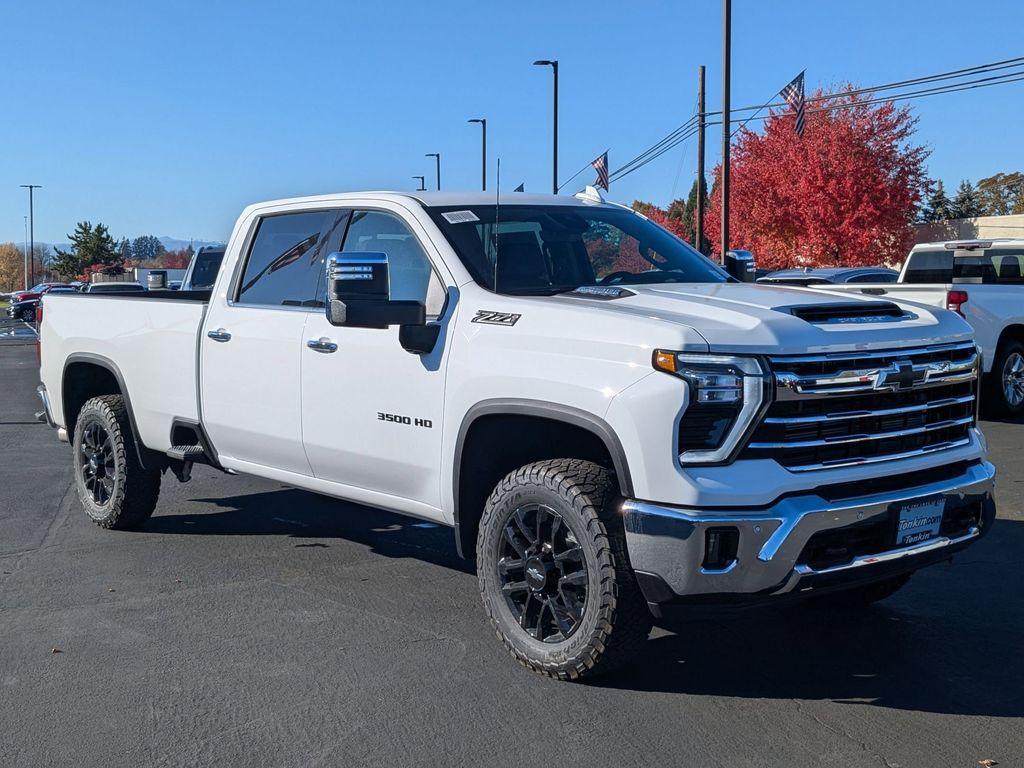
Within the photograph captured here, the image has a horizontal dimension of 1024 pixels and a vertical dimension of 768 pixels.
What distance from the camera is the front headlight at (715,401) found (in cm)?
395

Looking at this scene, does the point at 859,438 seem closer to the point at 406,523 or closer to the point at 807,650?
the point at 807,650

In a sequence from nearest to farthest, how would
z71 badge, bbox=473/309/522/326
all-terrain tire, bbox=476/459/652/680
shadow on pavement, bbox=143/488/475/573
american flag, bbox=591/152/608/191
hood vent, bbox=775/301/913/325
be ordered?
all-terrain tire, bbox=476/459/652/680 < hood vent, bbox=775/301/913/325 < z71 badge, bbox=473/309/522/326 < shadow on pavement, bbox=143/488/475/573 < american flag, bbox=591/152/608/191

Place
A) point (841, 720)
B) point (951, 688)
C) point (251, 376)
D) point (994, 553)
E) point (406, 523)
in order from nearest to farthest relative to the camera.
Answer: point (841, 720)
point (951, 688)
point (251, 376)
point (994, 553)
point (406, 523)

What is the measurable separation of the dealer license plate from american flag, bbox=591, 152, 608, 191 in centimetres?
2418

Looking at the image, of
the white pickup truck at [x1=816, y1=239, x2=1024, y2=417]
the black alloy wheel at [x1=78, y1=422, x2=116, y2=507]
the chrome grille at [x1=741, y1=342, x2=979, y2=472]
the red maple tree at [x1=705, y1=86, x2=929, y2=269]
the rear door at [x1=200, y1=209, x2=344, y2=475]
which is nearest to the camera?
the chrome grille at [x1=741, y1=342, x2=979, y2=472]

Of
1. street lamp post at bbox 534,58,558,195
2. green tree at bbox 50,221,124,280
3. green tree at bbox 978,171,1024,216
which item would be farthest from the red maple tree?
green tree at bbox 50,221,124,280

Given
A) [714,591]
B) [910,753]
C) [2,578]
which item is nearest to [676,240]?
[714,591]

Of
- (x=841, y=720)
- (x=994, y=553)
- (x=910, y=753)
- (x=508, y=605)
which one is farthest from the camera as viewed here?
(x=994, y=553)

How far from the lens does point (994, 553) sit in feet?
21.3

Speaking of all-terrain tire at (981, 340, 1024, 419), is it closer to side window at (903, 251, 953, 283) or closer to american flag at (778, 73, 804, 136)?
side window at (903, 251, 953, 283)

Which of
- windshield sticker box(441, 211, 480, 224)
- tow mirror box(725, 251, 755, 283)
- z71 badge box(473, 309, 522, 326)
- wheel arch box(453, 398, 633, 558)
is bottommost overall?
wheel arch box(453, 398, 633, 558)

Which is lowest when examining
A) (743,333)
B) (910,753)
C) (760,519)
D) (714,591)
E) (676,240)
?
(910,753)

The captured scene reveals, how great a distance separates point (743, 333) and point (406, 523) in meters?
3.91

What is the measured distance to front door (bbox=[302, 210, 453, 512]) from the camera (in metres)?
5.00
